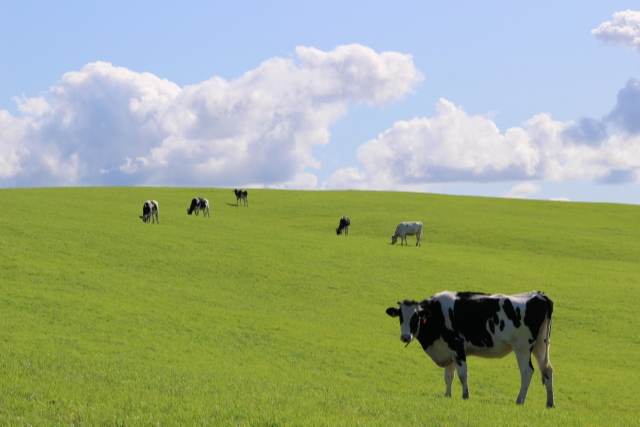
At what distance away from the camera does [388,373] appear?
24.4m

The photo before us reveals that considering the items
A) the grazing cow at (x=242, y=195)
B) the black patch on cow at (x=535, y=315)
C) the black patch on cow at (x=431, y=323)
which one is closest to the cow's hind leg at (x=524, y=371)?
the black patch on cow at (x=535, y=315)

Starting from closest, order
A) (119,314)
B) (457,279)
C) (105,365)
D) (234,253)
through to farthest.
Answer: (105,365) < (119,314) < (457,279) < (234,253)

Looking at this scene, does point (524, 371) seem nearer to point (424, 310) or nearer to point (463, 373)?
point (463, 373)

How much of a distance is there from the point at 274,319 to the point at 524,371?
16.0 meters

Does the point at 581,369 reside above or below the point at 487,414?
below

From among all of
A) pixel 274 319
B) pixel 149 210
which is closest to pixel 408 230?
pixel 149 210

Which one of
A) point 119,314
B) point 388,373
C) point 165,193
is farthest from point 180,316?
point 165,193

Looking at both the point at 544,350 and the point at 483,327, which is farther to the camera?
the point at 483,327

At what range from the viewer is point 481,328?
18.0 m

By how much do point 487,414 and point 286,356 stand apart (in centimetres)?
1184

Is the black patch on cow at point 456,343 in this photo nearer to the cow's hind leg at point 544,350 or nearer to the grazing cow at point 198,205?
the cow's hind leg at point 544,350

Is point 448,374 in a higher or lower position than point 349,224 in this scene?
lower

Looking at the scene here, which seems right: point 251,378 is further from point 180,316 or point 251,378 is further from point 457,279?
point 457,279

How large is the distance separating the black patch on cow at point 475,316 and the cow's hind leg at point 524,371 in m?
0.72
